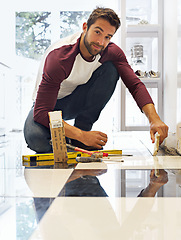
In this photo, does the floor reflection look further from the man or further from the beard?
the beard

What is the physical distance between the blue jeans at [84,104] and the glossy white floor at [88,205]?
54 centimetres

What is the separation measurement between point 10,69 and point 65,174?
3.01m

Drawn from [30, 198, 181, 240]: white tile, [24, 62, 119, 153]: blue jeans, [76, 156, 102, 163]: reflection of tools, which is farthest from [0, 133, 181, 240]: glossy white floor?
[24, 62, 119, 153]: blue jeans

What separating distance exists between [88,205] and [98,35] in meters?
1.10

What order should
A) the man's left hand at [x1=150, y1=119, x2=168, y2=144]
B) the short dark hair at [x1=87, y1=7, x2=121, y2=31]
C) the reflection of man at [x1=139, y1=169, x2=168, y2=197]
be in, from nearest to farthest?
the reflection of man at [x1=139, y1=169, x2=168, y2=197] → the man's left hand at [x1=150, y1=119, x2=168, y2=144] → the short dark hair at [x1=87, y1=7, x2=121, y2=31]

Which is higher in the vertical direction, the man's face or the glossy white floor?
the man's face

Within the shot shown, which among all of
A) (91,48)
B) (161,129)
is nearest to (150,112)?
(161,129)

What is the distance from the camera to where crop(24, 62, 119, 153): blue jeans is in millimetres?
1665

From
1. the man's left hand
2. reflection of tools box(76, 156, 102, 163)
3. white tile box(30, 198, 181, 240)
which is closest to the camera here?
white tile box(30, 198, 181, 240)

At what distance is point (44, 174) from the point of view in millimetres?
1034

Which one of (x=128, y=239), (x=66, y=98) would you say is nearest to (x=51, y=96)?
(x=66, y=98)

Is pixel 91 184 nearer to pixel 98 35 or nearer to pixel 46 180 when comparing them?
pixel 46 180

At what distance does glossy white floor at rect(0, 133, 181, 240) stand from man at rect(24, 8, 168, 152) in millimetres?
422

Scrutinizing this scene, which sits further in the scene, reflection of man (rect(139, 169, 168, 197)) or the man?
the man
